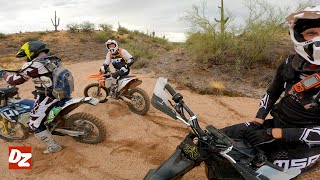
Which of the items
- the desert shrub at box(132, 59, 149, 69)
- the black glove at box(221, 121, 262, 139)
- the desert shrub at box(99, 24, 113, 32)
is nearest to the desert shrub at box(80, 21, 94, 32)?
the desert shrub at box(99, 24, 113, 32)

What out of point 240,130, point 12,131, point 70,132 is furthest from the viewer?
point 12,131

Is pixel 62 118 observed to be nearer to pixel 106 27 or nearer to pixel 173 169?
pixel 173 169

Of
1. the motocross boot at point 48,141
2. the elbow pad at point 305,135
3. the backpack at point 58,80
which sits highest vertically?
the backpack at point 58,80

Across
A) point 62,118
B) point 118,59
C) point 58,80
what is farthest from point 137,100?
point 58,80

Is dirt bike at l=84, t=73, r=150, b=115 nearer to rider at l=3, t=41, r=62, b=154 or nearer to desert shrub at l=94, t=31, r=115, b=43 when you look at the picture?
rider at l=3, t=41, r=62, b=154

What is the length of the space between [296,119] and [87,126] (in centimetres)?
349

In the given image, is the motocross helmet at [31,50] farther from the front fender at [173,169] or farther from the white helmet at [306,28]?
the white helmet at [306,28]

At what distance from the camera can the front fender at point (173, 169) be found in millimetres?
2291

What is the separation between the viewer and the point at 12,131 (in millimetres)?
5371

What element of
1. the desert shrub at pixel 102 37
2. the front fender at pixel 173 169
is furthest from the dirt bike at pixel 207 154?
the desert shrub at pixel 102 37

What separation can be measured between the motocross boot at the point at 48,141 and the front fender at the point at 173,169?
299 cm

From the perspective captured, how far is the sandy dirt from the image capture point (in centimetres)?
429

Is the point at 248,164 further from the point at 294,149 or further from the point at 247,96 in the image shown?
the point at 247,96

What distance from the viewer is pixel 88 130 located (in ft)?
16.5
